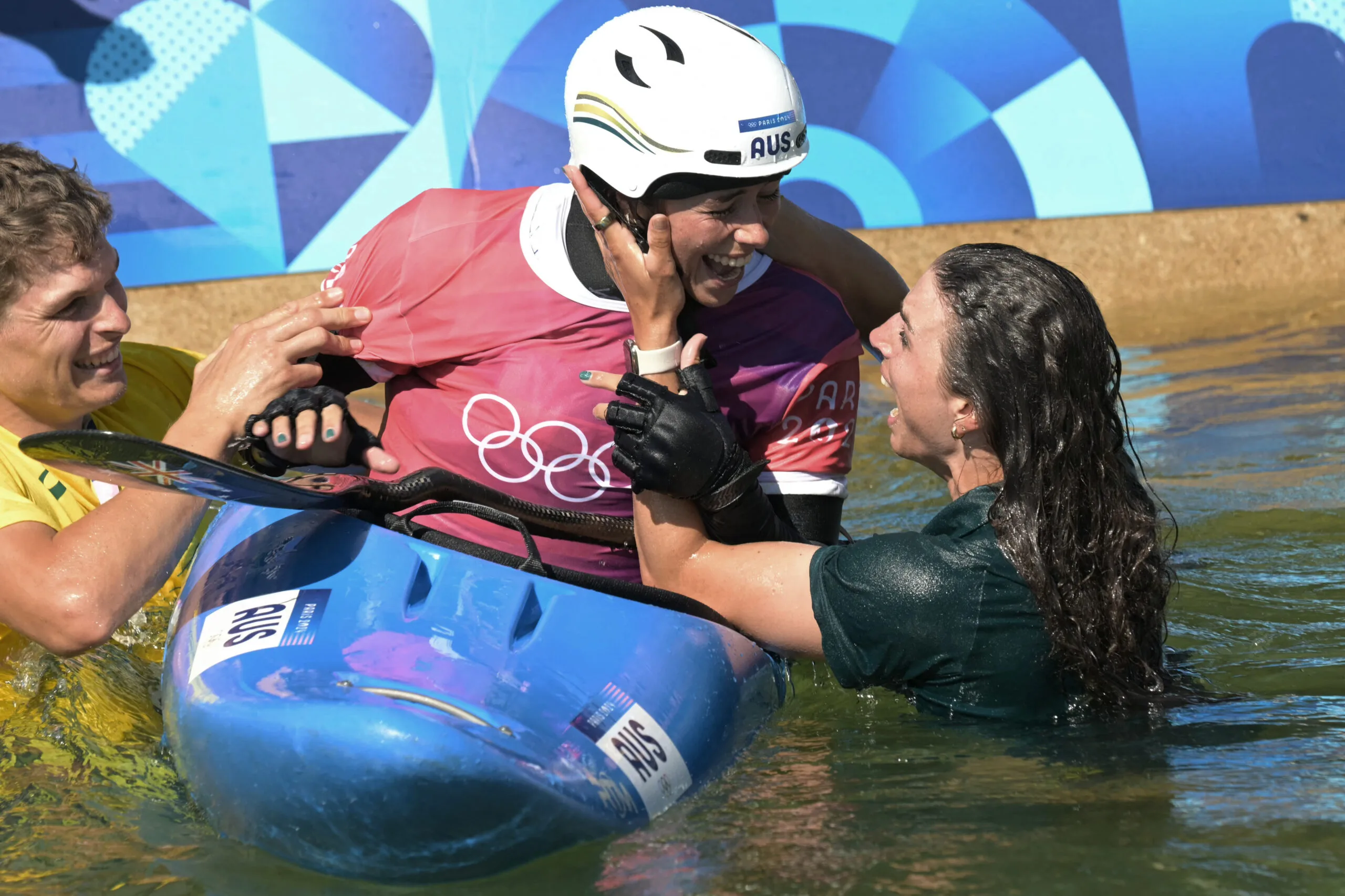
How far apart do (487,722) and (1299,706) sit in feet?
6.15

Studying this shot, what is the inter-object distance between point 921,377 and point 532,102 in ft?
Result: 18.1

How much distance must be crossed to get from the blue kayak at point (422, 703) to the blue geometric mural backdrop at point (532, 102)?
18.1ft

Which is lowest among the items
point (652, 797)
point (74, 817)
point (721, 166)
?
point (74, 817)

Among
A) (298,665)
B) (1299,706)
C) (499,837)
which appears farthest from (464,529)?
(1299,706)

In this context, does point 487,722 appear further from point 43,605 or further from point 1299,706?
point 1299,706

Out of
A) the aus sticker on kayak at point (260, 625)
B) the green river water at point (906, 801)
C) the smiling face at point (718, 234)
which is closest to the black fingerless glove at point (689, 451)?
the smiling face at point (718, 234)

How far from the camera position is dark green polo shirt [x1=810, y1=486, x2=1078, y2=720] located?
8.84ft

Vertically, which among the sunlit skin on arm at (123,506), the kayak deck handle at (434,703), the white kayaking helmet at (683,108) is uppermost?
the white kayaking helmet at (683,108)

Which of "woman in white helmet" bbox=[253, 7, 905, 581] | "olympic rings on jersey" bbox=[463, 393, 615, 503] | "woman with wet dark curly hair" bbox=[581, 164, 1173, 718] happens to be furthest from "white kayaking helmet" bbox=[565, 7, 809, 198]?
"olympic rings on jersey" bbox=[463, 393, 615, 503]

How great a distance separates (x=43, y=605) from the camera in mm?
2736

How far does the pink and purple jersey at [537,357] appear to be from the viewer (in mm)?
3090

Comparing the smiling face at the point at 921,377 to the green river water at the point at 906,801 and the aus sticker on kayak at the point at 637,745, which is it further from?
the aus sticker on kayak at the point at 637,745

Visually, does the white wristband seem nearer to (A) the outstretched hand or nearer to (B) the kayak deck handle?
(A) the outstretched hand

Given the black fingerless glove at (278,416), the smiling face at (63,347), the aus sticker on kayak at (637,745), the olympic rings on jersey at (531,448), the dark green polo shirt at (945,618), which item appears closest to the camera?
the aus sticker on kayak at (637,745)
